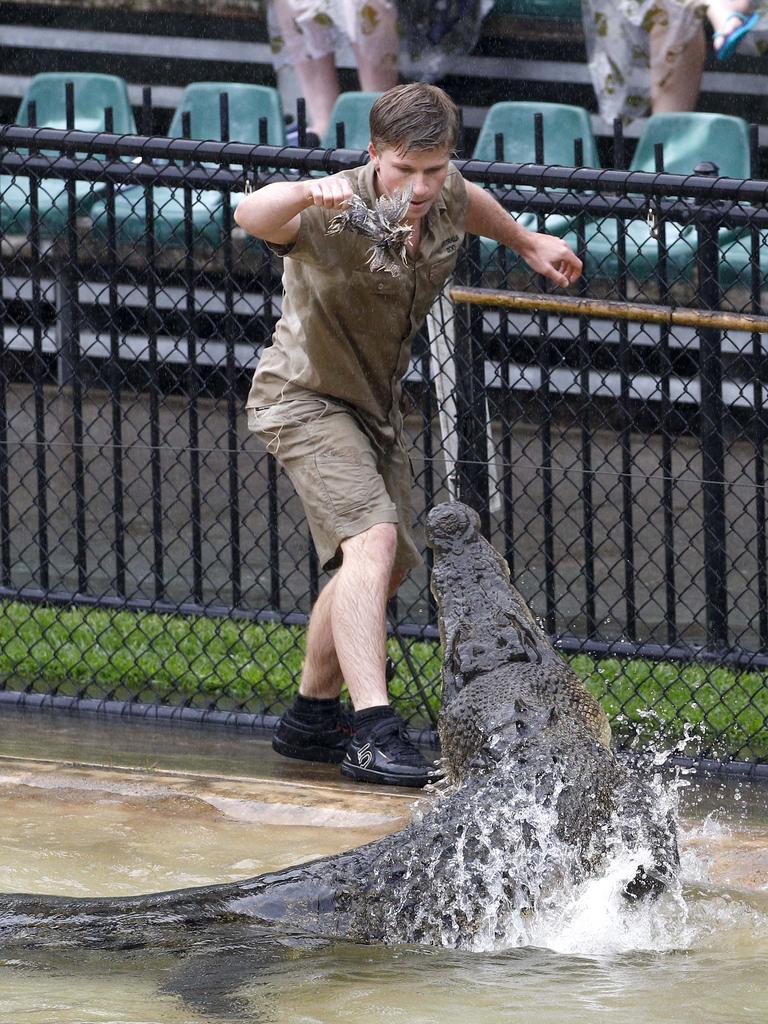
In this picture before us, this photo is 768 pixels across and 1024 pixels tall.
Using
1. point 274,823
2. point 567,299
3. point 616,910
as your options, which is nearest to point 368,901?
point 616,910

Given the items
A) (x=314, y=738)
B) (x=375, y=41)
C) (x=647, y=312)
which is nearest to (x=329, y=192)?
(x=647, y=312)

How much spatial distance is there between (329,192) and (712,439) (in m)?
1.98

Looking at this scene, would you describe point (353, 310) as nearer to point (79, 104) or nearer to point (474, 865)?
point (474, 865)

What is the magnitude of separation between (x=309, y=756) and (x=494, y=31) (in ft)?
20.6

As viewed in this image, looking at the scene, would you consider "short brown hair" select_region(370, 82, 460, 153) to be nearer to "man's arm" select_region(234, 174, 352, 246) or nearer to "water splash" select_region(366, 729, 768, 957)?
"man's arm" select_region(234, 174, 352, 246)

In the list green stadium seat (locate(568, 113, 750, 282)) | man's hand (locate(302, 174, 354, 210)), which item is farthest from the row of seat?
man's hand (locate(302, 174, 354, 210))

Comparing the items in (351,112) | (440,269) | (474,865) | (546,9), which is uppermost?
(546,9)

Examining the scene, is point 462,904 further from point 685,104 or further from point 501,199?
point 685,104

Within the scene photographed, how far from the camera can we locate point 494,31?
978 centimetres

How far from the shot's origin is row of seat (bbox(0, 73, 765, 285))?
7.68 m

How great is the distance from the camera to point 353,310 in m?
4.35

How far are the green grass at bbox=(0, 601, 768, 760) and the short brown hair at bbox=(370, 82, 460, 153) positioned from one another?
1.90 metres

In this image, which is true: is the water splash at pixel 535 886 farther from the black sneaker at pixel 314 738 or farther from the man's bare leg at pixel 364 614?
the black sneaker at pixel 314 738

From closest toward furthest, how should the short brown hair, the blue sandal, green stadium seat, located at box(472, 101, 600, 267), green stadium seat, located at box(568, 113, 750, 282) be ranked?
the short brown hair → green stadium seat, located at box(568, 113, 750, 282) → the blue sandal → green stadium seat, located at box(472, 101, 600, 267)
